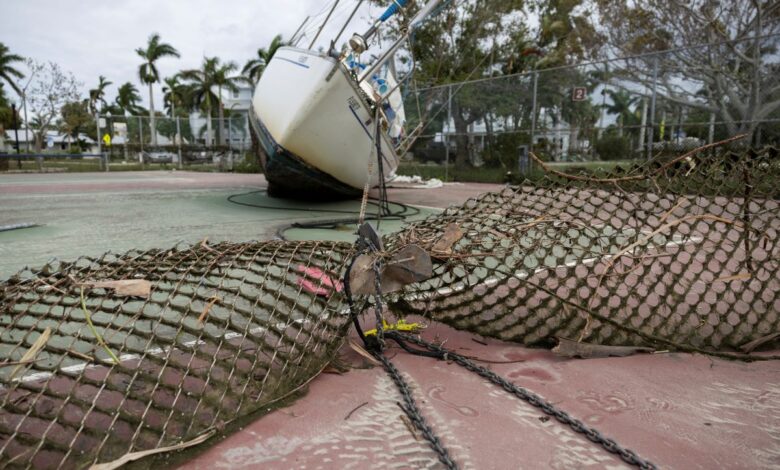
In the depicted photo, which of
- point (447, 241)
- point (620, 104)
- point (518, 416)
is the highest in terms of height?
point (620, 104)

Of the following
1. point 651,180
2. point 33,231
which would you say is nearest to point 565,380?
point 651,180

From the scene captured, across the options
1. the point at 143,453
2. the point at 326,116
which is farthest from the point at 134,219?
the point at 143,453

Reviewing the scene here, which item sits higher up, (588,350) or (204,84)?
(204,84)

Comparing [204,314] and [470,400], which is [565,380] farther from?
[204,314]

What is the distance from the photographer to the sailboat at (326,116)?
6.98m

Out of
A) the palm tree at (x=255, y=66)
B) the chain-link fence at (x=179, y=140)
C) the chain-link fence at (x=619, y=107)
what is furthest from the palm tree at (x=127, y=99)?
the chain-link fence at (x=619, y=107)

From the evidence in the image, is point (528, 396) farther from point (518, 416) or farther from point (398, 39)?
point (398, 39)

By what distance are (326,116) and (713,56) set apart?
11.4 m

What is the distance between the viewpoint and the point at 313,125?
720 centimetres

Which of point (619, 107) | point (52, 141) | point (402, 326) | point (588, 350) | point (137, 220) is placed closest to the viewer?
point (588, 350)

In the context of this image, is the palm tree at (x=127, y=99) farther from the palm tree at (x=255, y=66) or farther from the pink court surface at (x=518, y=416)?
the pink court surface at (x=518, y=416)

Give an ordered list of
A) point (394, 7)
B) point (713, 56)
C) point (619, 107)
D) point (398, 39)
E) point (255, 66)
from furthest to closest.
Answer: point (255, 66) → point (619, 107) → point (713, 56) → point (394, 7) → point (398, 39)

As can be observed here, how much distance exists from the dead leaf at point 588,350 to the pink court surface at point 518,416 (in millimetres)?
37

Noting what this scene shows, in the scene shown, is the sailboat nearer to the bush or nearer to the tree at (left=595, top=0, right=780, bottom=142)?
the bush
